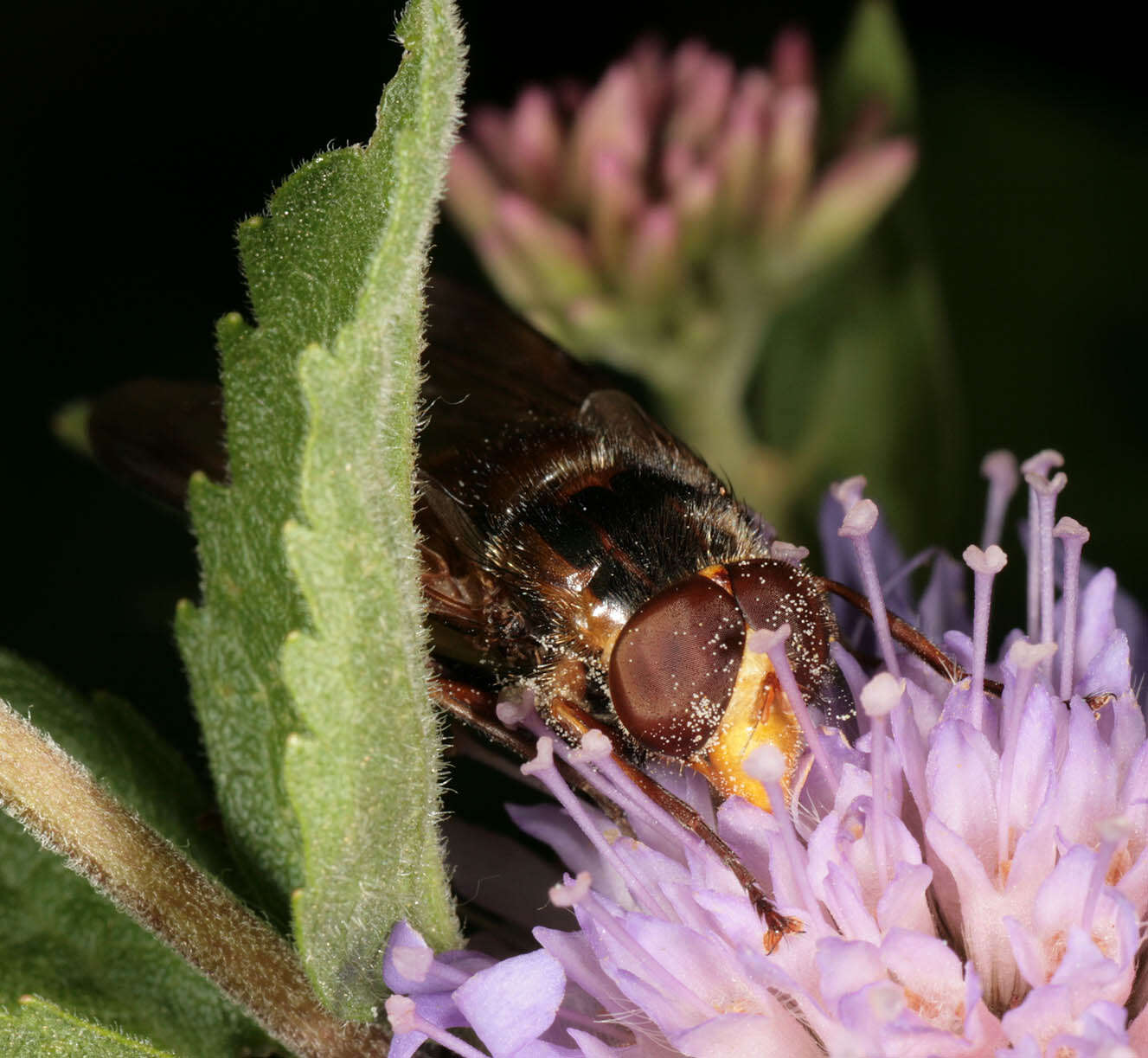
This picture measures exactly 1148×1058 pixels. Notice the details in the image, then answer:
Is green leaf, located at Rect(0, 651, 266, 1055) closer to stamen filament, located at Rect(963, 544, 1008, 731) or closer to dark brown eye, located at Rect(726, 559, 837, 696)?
dark brown eye, located at Rect(726, 559, 837, 696)

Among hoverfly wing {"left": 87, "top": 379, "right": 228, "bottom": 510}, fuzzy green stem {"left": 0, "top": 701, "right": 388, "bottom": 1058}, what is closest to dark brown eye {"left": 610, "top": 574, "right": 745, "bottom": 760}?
fuzzy green stem {"left": 0, "top": 701, "right": 388, "bottom": 1058}

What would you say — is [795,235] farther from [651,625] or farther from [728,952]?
[728,952]

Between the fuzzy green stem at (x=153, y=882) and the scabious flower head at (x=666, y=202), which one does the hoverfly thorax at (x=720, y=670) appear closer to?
the fuzzy green stem at (x=153, y=882)

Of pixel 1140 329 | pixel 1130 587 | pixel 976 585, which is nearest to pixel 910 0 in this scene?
pixel 1140 329

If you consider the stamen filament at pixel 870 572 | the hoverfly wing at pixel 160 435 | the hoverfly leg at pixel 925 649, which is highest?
the hoverfly wing at pixel 160 435

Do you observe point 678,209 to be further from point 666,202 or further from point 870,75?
point 870,75

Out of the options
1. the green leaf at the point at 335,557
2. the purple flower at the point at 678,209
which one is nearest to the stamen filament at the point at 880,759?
the green leaf at the point at 335,557
